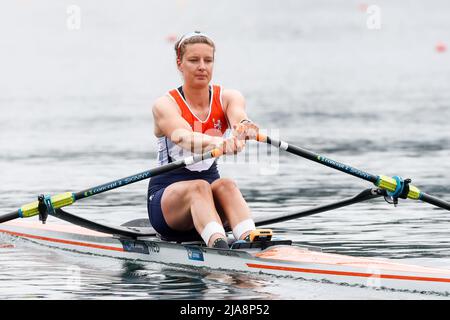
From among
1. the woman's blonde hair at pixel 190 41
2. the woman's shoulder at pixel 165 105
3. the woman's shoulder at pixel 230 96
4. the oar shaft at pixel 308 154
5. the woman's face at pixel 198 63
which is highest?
the woman's blonde hair at pixel 190 41

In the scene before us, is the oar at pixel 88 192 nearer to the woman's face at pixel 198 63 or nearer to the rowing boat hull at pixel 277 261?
the rowing boat hull at pixel 277 261

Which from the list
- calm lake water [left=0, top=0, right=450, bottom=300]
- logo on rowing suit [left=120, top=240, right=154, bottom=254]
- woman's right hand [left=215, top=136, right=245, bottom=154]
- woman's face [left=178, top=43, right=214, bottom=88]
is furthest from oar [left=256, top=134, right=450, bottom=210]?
logo on rowing suit [left=120, top=240, right=154, bottom=254]

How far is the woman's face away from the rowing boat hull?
Result: 5.26ft

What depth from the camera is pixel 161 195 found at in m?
12.5

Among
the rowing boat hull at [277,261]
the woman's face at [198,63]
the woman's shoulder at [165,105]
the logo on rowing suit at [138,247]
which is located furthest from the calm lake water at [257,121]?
the woman's face at [198,63]

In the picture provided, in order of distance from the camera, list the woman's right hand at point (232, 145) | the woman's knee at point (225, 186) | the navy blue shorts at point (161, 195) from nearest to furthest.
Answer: the woman's right hand at point (232, 145), the woman's knee at point (225, 186), the navy blue shorts at point (161, 195)

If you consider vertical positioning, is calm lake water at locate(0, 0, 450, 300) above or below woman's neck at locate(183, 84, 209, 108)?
below

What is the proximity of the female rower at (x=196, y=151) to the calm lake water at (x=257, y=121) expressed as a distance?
0.50 m

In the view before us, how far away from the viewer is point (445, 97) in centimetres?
3606

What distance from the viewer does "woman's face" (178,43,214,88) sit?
12320mm

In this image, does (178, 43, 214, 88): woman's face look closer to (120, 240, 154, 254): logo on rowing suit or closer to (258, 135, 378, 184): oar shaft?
(258, 135, 378, 184): oar shaft

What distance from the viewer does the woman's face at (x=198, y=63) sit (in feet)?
40.4

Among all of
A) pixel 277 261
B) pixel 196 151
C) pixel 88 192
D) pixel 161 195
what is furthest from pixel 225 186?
pixel 88 192
